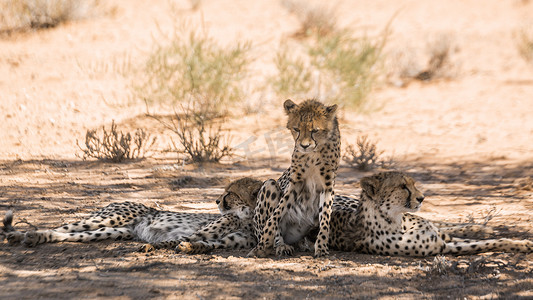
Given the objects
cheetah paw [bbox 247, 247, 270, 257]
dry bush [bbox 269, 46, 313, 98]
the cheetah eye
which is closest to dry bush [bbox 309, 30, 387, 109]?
dry bush [bbox 269, 46, 313, 98]

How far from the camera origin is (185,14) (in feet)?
58.7

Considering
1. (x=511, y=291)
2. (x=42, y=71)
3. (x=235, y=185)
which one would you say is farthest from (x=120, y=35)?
(x=511, y=291)

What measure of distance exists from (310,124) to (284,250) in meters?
0.96

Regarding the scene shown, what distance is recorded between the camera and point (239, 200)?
5.29 m

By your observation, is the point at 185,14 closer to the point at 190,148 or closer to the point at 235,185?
the point at 190,148

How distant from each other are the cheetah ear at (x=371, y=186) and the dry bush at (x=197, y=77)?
5796 millimetres

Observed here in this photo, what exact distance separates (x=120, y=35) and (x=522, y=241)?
11.9 meters

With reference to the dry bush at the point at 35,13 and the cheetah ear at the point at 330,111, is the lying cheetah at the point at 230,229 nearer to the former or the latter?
the cheetah ear at the point at 330,111

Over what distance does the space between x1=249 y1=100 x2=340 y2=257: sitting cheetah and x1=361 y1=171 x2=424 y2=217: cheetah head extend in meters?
0.30

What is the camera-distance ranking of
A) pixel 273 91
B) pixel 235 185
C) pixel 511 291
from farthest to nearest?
pixel 273 91 < pixel 235 185 < pixel 511 291

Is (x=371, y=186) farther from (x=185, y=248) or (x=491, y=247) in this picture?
(x=185, y=248)

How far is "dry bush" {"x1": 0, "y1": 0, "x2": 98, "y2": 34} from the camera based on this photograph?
14344 mm

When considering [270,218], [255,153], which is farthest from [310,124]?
[255,153]

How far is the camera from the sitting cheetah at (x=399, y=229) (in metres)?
4.56
